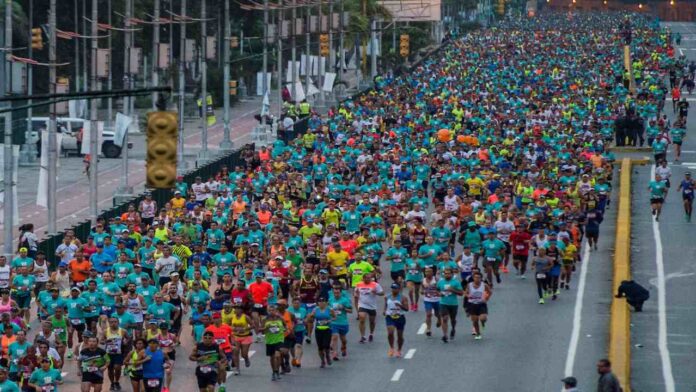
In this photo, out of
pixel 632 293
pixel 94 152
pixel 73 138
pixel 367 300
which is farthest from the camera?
pixel 73 138

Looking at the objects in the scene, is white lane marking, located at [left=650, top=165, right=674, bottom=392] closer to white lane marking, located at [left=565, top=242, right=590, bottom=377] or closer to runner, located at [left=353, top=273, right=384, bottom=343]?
white lane marking, located at [left=565, top=242, right=590, bottom=377]

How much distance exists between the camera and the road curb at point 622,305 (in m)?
28.0

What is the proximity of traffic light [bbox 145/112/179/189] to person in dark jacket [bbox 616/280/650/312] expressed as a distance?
1772 cm

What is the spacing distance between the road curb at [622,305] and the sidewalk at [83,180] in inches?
480

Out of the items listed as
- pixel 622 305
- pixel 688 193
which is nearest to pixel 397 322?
pixel 622 305

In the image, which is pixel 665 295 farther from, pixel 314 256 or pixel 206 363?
pixel 206 363

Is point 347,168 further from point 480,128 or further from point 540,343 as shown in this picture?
point 540,343

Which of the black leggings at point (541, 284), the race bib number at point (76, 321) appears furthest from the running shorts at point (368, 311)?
the black leggings at point (541, 284)

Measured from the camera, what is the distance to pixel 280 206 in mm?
41688

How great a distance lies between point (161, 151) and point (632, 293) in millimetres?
18130

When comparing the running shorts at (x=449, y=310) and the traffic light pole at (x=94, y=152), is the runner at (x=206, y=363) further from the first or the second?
the traffic light pole at (x=94, y=152)

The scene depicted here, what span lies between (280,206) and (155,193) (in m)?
6.28

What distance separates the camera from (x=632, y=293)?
34188mm

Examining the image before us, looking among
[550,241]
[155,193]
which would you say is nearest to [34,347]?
[550,241]
